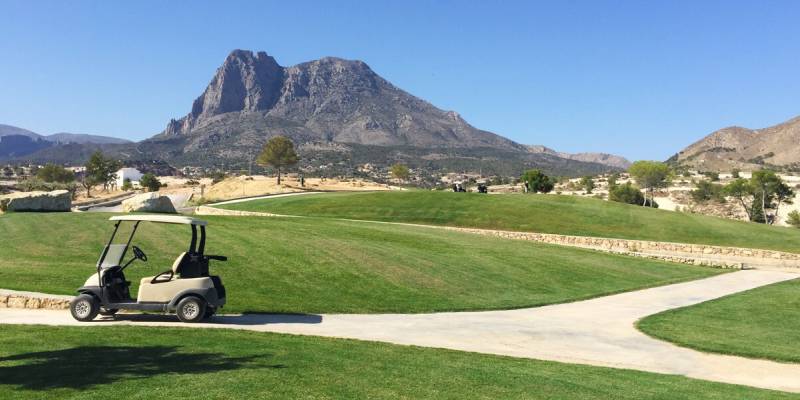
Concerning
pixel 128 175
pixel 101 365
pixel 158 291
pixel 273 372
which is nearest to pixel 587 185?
pixel 128 175

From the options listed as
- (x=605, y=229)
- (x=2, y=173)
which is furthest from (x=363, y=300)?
(x=2, y=173)

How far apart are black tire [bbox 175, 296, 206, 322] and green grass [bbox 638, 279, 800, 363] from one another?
12.9 metres

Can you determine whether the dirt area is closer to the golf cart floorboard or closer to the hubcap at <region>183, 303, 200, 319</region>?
the golf cart floorboard

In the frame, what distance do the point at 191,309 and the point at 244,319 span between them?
5.25ft

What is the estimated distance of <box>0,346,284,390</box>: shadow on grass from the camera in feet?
28.9

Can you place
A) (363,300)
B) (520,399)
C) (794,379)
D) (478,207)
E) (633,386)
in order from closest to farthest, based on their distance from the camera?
→ (520,399), (633,386), (794,379), (363,300), (478,207)

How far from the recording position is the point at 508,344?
15156 millimetres

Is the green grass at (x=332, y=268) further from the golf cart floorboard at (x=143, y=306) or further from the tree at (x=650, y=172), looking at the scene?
the tree at (x=650, y=172)

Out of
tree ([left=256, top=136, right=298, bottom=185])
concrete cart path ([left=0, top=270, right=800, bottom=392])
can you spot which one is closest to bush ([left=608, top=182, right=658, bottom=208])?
tree ([left=256, top=136, right=298, bottom=185])

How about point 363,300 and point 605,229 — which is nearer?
point 363,300

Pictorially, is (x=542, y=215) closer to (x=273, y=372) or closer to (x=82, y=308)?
(x=82, y=308)

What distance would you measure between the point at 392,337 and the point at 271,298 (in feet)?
18.3

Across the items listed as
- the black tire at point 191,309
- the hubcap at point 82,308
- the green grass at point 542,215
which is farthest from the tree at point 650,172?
the hubcap at point 82,308

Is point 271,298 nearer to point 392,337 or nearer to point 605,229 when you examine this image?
point 392,337
